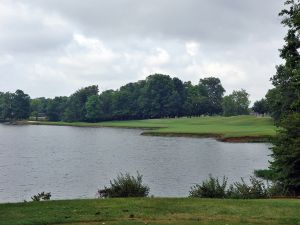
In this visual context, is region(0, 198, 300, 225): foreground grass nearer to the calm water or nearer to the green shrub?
the calm water

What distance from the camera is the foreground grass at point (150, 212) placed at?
15.2 m

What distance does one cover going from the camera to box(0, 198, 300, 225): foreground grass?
15.2m

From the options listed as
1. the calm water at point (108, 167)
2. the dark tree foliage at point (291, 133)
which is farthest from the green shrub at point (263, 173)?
the dark tree foliage at point (291, 133)

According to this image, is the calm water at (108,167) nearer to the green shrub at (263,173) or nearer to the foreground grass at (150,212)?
the green shrub at (263,173)

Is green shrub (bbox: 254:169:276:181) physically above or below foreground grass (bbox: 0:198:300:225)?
below

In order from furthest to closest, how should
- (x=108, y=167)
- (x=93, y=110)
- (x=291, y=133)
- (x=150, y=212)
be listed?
(x=93, y=110) → (x=108, y=167) → (x=291, y=133) → (x=150, y=212)

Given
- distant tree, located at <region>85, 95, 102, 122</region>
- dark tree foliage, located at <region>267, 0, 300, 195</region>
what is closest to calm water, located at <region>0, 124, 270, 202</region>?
dark tree foliage, located at <region>267, 0, 300, 195</region>

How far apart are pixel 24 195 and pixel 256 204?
2174 cm

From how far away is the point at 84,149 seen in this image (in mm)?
75188

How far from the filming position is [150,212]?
16.4 m

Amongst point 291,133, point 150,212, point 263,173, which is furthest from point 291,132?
point 150,212

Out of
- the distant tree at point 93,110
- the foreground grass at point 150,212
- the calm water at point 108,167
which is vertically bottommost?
the calm water at point 108,167

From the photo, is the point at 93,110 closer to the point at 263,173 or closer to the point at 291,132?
the point at 263,173

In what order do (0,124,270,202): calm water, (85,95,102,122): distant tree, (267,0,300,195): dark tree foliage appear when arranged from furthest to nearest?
(85,95,102,122): distant tree, (0,124,270,202): calm water, (267,0,300,195): dark tree foliage
